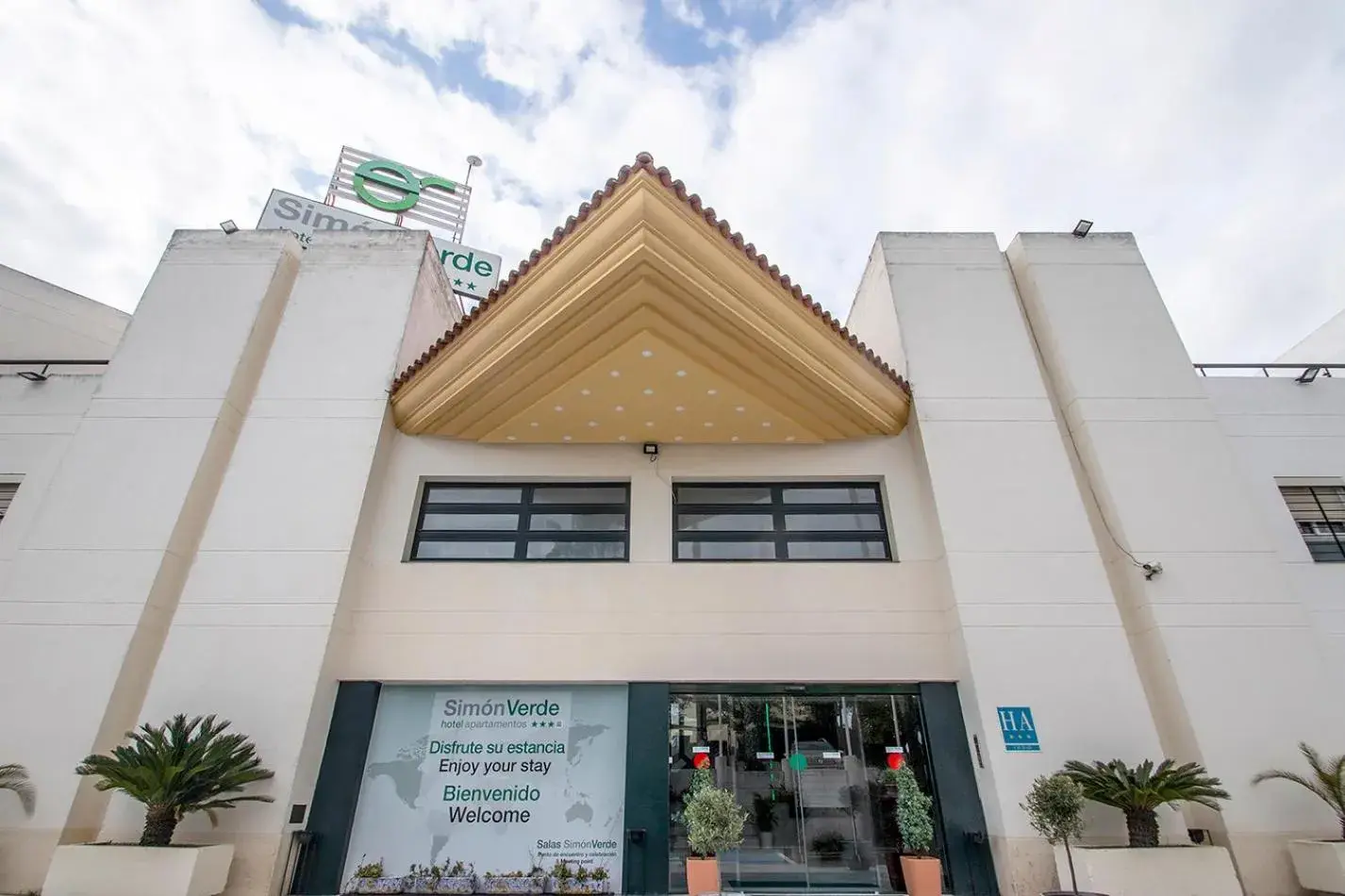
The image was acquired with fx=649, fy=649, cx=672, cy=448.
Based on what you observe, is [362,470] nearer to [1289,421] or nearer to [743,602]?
[743,602]

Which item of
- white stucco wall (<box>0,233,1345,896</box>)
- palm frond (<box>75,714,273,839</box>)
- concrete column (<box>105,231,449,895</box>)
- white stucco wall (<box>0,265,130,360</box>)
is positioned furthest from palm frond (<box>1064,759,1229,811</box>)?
white stucco wall (<box>0,265,130,360</box>)

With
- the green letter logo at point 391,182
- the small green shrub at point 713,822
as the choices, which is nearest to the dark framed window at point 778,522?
the small green shrub at point 713,822

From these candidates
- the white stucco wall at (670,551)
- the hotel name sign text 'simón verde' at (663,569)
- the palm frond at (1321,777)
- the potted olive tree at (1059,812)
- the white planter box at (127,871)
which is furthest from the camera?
the white stucco wall at (670,551)

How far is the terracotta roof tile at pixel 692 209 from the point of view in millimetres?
6652

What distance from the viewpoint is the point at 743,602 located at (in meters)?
7.95

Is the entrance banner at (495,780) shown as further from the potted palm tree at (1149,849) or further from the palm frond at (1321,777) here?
the palm frond at (1321,777)

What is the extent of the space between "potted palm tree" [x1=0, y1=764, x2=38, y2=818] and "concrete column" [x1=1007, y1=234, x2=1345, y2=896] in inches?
457

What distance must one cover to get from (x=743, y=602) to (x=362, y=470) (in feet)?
16.8

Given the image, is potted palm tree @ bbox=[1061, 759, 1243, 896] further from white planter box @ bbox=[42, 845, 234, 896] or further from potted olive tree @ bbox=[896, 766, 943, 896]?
white planter box @ bbox=[42, 845, 234, 896]

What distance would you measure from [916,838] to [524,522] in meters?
5.76

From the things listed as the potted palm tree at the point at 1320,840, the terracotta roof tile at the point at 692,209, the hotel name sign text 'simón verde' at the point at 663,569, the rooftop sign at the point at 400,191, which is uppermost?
the rooftop sign at the point at 400,191

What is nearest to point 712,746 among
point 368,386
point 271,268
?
point 368,386

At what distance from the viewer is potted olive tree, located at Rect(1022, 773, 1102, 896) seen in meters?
6.01

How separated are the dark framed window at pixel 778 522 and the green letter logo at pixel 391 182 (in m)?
13.4
